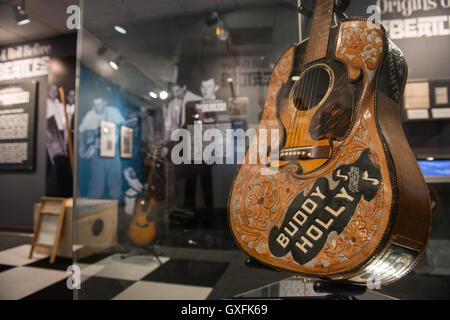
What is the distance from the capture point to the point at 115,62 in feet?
4.66

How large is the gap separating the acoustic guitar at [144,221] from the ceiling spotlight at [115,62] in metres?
0.74

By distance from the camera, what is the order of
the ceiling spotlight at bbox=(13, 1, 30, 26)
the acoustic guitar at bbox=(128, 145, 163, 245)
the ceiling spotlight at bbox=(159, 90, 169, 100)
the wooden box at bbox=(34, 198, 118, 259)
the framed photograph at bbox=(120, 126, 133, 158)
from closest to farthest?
the ceiling spotlight at bbox=(13, 1, 30, 26)
the wooden box at bbox=(34, 198, 118, 259)
the ceiling spotlight at bbox=(159, 90, 169, 100)
the framed photograph at bbox=(120, 126, 133, 158)
the acoustic guitar at bbox=(128, 145, 163, 245)

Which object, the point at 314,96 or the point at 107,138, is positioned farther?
the point at 107,138

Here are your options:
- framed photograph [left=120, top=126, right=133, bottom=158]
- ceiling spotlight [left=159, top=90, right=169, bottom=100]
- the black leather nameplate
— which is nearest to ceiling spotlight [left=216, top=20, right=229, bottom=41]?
ceiling spotlight [left=159, top=90, right=169, bottom=100]

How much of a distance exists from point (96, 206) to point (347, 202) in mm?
1393

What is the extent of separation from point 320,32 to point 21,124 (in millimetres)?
2763

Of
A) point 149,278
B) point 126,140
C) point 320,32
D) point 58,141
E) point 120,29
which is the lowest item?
point 149,278

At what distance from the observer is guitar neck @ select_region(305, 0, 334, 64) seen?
2.14 ft

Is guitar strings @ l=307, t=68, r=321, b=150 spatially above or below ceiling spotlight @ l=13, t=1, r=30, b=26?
below

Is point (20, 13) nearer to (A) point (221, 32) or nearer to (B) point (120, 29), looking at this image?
(B) point (120, 29)

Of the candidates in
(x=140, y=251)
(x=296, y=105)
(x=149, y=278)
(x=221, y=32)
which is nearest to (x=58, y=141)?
(x=140, y=251)

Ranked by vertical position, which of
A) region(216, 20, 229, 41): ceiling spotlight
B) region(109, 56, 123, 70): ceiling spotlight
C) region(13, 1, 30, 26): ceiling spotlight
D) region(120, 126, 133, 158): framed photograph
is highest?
region(216, 20, 229, 41): ceiling spotlight

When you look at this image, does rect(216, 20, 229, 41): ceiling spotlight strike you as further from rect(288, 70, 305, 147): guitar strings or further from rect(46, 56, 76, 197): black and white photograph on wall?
rect(46, 56, 76, 197): black and white photograph on wall
